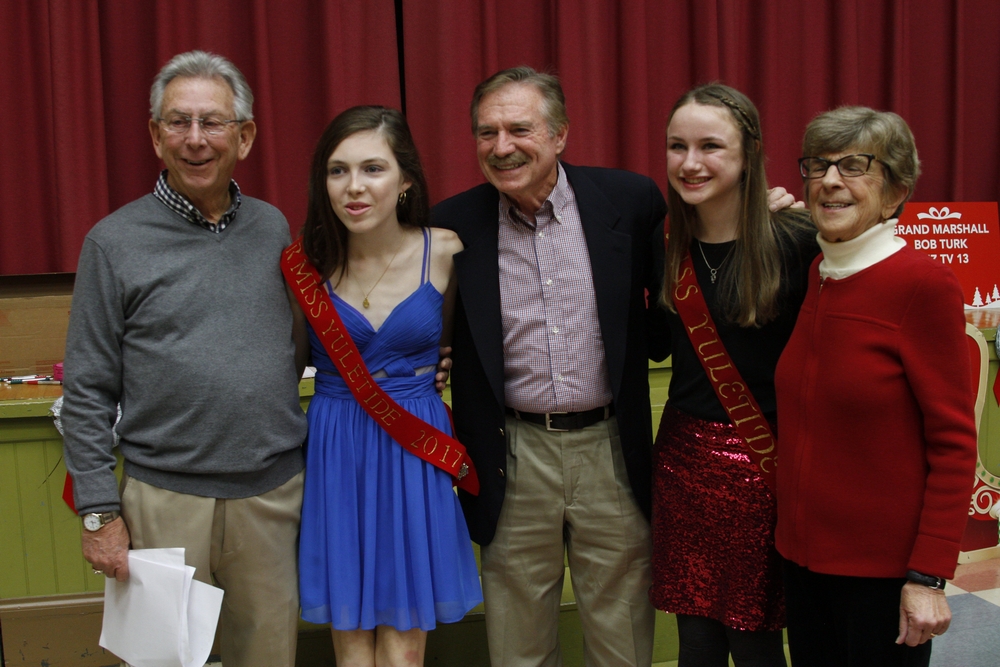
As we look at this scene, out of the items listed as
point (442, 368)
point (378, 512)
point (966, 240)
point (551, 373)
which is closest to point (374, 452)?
point (378, 512)

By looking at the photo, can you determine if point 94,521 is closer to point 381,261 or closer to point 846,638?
point 381,261

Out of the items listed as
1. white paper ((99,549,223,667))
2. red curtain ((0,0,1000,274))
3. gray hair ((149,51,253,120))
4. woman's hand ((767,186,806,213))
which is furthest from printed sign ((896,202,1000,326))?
white paper ((99,549,223,667))

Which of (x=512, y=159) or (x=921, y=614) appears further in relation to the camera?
(x=512, y=159)

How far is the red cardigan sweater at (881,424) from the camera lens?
1.00 meters

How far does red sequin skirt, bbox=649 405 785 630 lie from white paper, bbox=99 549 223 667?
2.48 ft

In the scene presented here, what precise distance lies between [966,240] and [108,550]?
2.83 meters

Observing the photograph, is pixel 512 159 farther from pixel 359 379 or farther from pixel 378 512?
pixel 378 512

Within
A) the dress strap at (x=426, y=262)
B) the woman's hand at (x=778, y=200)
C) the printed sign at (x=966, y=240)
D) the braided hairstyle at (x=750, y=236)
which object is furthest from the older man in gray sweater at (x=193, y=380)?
the printed sign at (x=966, y=240)

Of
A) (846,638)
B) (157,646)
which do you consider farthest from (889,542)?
(157,646)

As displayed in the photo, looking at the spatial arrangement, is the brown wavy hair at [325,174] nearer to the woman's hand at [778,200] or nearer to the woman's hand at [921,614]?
the woman's hand at [778,200]

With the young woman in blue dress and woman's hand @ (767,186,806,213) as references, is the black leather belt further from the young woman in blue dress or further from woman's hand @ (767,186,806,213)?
woman's hand @ (767,186,806,213)

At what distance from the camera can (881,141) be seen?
1.06 meters

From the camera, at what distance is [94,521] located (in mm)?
1259

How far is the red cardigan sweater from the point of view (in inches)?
39.3
